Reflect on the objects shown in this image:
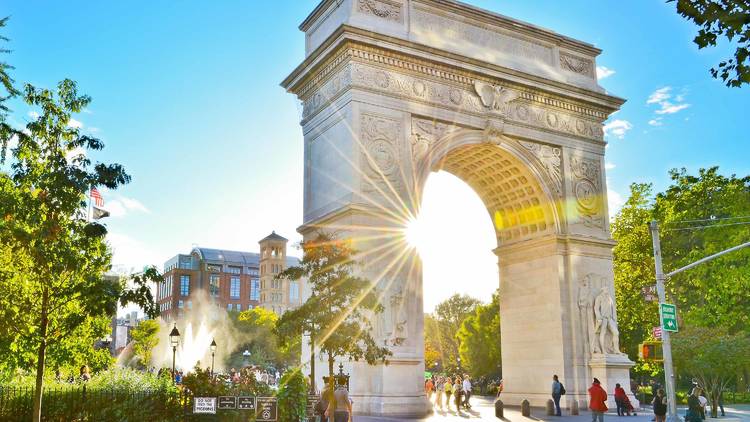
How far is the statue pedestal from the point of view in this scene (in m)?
31.6

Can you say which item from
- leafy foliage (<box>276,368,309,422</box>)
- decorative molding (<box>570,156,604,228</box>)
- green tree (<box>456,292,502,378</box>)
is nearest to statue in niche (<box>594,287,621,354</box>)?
decorative molding (<box>570,156,604,228</box>)

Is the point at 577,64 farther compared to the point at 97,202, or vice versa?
the point at 97,202

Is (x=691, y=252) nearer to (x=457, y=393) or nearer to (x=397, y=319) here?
(x=457, y=393)

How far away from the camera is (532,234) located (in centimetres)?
3512

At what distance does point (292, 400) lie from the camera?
18094mm

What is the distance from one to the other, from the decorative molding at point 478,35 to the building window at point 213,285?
108323 mm

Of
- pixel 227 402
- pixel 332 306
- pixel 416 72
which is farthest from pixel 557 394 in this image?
pixel 227 402

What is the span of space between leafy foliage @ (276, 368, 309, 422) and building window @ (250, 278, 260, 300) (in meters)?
123

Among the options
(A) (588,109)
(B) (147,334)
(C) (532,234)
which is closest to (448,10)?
(A) (588,109)

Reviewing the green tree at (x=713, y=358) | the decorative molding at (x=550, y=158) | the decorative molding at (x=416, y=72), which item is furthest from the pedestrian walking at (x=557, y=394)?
the decorative molding at (x=416, y=72)

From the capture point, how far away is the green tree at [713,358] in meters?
35.5

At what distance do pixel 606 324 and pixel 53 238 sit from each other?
80.8 ft

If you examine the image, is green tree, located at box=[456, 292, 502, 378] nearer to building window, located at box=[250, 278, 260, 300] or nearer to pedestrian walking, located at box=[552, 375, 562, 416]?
pedestrian walking, located at box=[552, 375, 562, 416]

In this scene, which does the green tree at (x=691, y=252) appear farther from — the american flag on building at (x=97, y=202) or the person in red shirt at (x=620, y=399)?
the american flag on building at (x=97, y=202)
